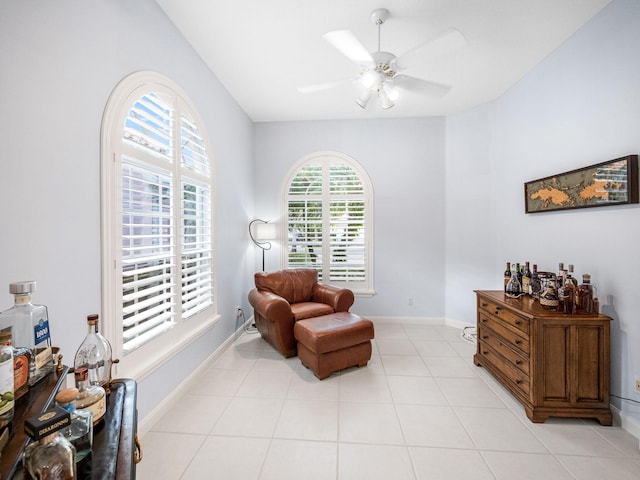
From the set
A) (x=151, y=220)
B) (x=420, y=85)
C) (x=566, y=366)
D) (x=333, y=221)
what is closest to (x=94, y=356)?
(x=151, y=220)

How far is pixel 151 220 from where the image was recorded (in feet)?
6.79

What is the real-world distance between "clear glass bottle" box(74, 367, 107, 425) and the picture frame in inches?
121

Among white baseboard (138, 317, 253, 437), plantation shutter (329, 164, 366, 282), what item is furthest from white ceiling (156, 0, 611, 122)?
white baseboard (138, 317, 253, 437)

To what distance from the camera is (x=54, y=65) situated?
1.37 meters

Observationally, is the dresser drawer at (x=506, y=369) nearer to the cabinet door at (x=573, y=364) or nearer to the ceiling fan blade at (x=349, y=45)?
the cabinet door at (x=573, y=364)

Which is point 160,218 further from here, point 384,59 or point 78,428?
point 384,59

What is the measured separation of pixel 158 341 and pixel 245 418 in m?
0.87

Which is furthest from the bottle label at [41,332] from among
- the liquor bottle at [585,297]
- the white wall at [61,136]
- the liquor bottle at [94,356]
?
the liquor bottle at [585,297]

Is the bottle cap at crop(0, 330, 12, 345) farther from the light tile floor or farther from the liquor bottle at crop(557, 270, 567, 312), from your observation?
the liquor bottle at crop(557, 270, 567, 312)

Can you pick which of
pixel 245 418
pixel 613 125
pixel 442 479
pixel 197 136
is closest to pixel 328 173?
pixel 197 136

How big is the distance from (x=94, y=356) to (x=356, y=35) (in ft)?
9.42

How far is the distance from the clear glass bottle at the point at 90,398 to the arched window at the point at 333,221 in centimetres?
346

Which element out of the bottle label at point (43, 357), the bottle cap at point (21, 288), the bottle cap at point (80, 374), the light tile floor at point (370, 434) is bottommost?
the light tile floor at point (370, 434)

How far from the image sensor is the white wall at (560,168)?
6.57 ft
